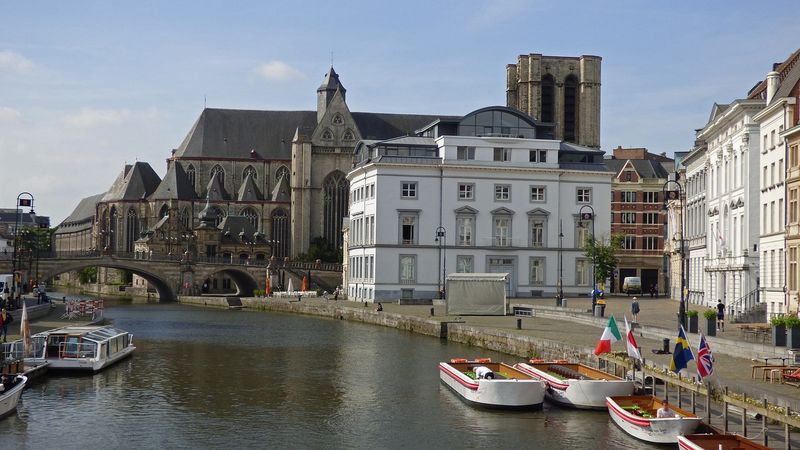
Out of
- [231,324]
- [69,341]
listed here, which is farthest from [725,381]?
[231,324]

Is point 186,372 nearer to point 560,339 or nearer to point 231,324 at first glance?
point 560,339

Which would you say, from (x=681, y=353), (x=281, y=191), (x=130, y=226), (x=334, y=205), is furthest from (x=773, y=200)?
(x=130, y=226)

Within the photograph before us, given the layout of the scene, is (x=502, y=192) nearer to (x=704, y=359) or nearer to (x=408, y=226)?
(x=408, y=226)

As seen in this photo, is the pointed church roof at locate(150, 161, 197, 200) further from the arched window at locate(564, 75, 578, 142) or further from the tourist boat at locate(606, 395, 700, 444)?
the tourist boat at locate(606, 395, 700, 444)

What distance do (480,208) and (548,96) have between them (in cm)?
5048

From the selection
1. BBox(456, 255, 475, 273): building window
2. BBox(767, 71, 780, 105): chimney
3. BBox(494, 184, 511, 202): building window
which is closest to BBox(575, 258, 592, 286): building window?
BBox(494, 184, 511, 202): building window

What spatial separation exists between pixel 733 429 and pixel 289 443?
11.4 m

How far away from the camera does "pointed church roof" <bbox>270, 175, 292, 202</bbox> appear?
145 m

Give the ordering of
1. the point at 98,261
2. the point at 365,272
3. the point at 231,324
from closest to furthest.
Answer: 1. the point at 231,324
2. the point at 365,272
3. the point at 98,261

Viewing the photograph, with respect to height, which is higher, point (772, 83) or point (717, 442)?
point (772, 83)

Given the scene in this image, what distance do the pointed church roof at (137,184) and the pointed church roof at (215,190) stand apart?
1022 cm

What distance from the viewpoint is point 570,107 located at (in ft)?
417

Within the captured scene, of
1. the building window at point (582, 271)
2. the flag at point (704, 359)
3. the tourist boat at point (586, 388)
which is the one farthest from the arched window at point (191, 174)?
the flag at point (704, 359)

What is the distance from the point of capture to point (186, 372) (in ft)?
141
